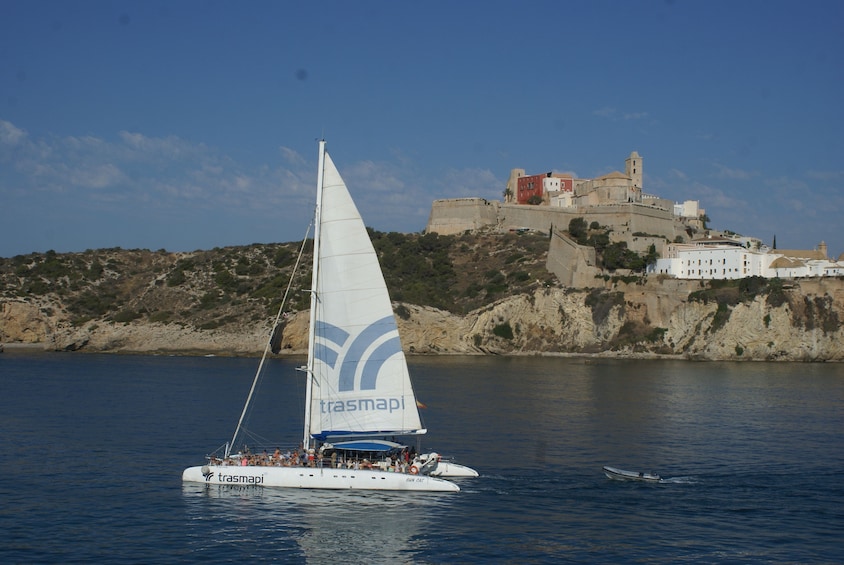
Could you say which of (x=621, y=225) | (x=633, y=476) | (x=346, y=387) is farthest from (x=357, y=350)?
(x=621, y=225)

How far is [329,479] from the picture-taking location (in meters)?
26.9

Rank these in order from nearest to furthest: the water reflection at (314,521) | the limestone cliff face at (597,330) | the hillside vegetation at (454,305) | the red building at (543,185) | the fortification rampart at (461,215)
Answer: the water reflection at (314,521), the limestone cliff face at (597,330), the hillside vegetation at (454,305), the fortification rampart at (461,215), the red building at (543,185)

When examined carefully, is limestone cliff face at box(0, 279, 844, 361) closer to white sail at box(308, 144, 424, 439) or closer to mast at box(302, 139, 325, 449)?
white sail at box(308, 144, 424, 439)

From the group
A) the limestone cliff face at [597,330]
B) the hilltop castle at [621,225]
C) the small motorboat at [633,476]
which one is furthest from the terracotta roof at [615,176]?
the small motorboat at [633,476]

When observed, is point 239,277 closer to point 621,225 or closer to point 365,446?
point 621,225

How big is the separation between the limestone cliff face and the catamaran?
6129 centimetres

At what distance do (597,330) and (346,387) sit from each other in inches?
2499

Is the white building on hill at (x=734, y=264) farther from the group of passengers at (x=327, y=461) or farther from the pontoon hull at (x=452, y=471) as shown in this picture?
the group of passengers at (x=327, y=461)

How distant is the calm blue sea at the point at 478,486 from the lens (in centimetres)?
2267

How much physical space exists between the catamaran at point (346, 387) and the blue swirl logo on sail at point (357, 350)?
0.03 m

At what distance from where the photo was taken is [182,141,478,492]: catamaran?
27.0 m

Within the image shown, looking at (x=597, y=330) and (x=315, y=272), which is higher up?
(x=315, y=272)

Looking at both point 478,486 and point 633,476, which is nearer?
point 478,486

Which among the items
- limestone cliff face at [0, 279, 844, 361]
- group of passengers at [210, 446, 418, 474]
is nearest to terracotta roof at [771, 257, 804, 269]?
limestone cliff face at [0, 279, 844, 361]
